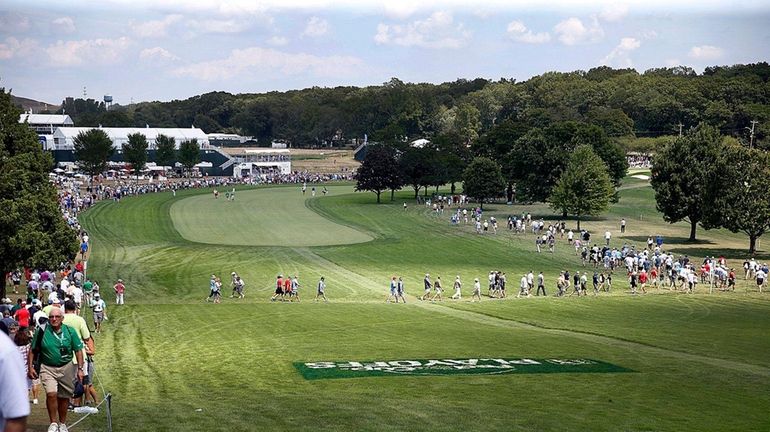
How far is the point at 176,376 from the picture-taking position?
26.9 meters

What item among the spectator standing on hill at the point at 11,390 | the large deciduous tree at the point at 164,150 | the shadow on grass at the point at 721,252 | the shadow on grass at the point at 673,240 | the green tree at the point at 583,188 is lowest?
the shadow on grass at the point at 721,252

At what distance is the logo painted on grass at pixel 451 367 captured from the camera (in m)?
27.4

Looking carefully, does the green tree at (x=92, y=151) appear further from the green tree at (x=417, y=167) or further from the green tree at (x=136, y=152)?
the green tree at (x=417, y=167)

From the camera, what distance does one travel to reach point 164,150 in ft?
619

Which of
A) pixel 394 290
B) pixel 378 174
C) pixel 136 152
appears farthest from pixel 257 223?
pixel 136 152

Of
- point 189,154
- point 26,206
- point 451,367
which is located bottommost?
point 451,367

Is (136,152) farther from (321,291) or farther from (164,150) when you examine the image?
(321,291)

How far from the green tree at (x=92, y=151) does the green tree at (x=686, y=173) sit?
108 metres

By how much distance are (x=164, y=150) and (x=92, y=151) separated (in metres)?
25.4

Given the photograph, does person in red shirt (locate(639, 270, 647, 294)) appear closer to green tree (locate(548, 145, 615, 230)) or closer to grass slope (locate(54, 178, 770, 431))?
grass slope (locate(54, 178, 770, 431))

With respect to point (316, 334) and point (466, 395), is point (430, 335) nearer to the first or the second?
point (316, 334)

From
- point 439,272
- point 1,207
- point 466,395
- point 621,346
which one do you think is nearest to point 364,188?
point 439,272

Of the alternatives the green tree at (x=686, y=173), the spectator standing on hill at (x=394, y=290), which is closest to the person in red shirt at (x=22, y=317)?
the spectator standing on hill at (x=394, y=290)

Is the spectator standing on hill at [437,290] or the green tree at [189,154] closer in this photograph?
the spectator standing on hill at [437,290]
